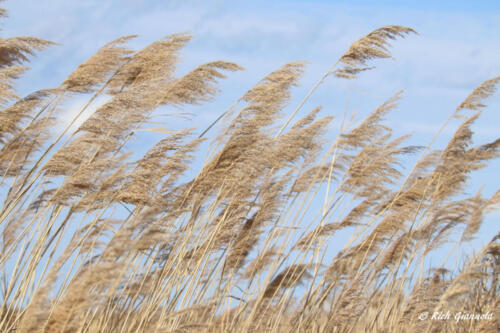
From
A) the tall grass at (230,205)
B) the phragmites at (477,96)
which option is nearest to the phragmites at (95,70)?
the tall grass at (230,205)

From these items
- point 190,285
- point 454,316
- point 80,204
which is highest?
point 80,204

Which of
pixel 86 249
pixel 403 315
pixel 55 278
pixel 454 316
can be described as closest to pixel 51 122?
pixel 86 249

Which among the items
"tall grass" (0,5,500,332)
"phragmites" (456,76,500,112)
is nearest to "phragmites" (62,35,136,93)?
"tall grass" (0,5,500,332)

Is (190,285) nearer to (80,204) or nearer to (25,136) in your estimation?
(80,204)

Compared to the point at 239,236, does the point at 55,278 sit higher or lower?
higher

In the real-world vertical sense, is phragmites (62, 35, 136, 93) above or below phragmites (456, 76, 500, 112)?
above

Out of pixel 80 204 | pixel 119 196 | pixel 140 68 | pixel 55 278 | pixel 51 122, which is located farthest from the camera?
pixel 140 68

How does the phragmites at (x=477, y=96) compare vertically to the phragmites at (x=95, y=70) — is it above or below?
below

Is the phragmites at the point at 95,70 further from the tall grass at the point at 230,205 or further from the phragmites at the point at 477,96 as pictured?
the phragmites at the point at 477,96

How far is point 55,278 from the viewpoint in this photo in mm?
2373

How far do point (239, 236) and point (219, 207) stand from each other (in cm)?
29

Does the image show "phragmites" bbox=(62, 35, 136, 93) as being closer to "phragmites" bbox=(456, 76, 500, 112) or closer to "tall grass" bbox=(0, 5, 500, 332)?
"tall grass" bbox=(0, 5, 500, 332)

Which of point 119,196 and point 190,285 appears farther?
point 190,285

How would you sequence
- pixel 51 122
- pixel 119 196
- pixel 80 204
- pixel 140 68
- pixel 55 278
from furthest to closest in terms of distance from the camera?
pixel 140 68, pixel 51 122, pixel 80 204, pixel 119 196, pixel 55 278
